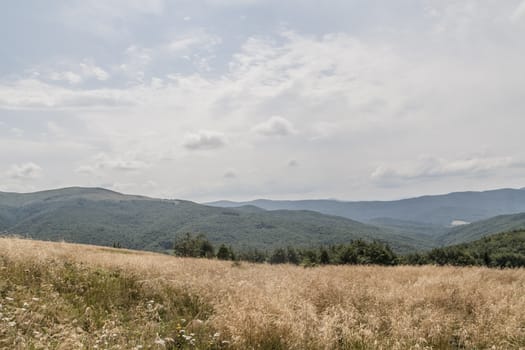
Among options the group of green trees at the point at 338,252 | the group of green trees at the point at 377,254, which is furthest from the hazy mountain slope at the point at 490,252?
the group of green trees at the point at 338,252

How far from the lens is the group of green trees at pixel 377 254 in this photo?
162 ft

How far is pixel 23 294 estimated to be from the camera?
20.4 feet

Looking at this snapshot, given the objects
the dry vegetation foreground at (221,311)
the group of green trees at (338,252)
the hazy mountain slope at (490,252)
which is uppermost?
the dry vegetation foreground at (221,311)

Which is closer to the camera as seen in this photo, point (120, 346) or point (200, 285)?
point (120, 346)

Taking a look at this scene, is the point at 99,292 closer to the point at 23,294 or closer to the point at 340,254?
the point at 23,294

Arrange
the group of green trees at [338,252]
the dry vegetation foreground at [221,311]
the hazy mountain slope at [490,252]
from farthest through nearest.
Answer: the hazy mountain slope at [490,252]
the group of green trees at [338,252]
the dry vegetation foreground at [221,311]

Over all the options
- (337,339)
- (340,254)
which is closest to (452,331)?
(337,339)

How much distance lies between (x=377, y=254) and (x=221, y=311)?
4733 cm

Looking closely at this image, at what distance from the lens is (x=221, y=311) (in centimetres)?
623

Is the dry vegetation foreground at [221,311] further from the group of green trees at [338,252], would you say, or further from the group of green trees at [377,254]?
the group of green trees at [338,252]

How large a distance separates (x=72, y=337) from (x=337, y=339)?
4067 millimetres

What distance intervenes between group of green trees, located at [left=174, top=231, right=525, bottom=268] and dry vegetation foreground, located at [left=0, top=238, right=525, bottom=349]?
41.2 feet

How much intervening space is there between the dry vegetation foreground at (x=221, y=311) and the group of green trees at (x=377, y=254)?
41.2 ft

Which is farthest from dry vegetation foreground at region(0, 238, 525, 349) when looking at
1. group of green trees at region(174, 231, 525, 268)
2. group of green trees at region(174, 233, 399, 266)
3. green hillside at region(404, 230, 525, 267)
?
green hillside at region(404, 230, 525, 267)
